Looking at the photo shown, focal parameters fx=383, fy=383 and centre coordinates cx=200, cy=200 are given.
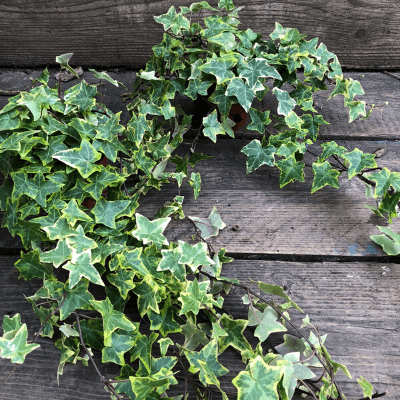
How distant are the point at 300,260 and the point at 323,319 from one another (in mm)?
122

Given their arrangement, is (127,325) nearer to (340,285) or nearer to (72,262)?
(72,262)

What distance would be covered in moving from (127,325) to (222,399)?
190 millimetres

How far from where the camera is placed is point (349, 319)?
0.69m

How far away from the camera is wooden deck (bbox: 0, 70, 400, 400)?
0.64 meters

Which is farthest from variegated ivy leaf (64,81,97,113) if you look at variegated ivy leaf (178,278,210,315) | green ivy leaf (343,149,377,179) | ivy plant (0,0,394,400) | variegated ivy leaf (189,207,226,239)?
green ivy leaf (343,149,377,179)

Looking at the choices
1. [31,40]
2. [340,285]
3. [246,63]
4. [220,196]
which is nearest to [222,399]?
[340,285]

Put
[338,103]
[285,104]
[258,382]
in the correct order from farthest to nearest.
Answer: [338,103]
[285,104]
[258,382]

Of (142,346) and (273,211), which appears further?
(273,211)

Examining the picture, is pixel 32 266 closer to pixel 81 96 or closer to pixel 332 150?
pixel 81 96

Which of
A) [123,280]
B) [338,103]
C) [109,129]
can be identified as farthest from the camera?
[338,103]

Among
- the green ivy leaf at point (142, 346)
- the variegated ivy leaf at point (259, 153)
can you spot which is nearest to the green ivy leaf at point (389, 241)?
the variegated ivy leaf at point (259, 153)

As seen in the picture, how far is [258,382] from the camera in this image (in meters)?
0.51

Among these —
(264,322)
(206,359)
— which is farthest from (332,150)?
(206,359)

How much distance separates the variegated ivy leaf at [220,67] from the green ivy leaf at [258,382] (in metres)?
0.54
